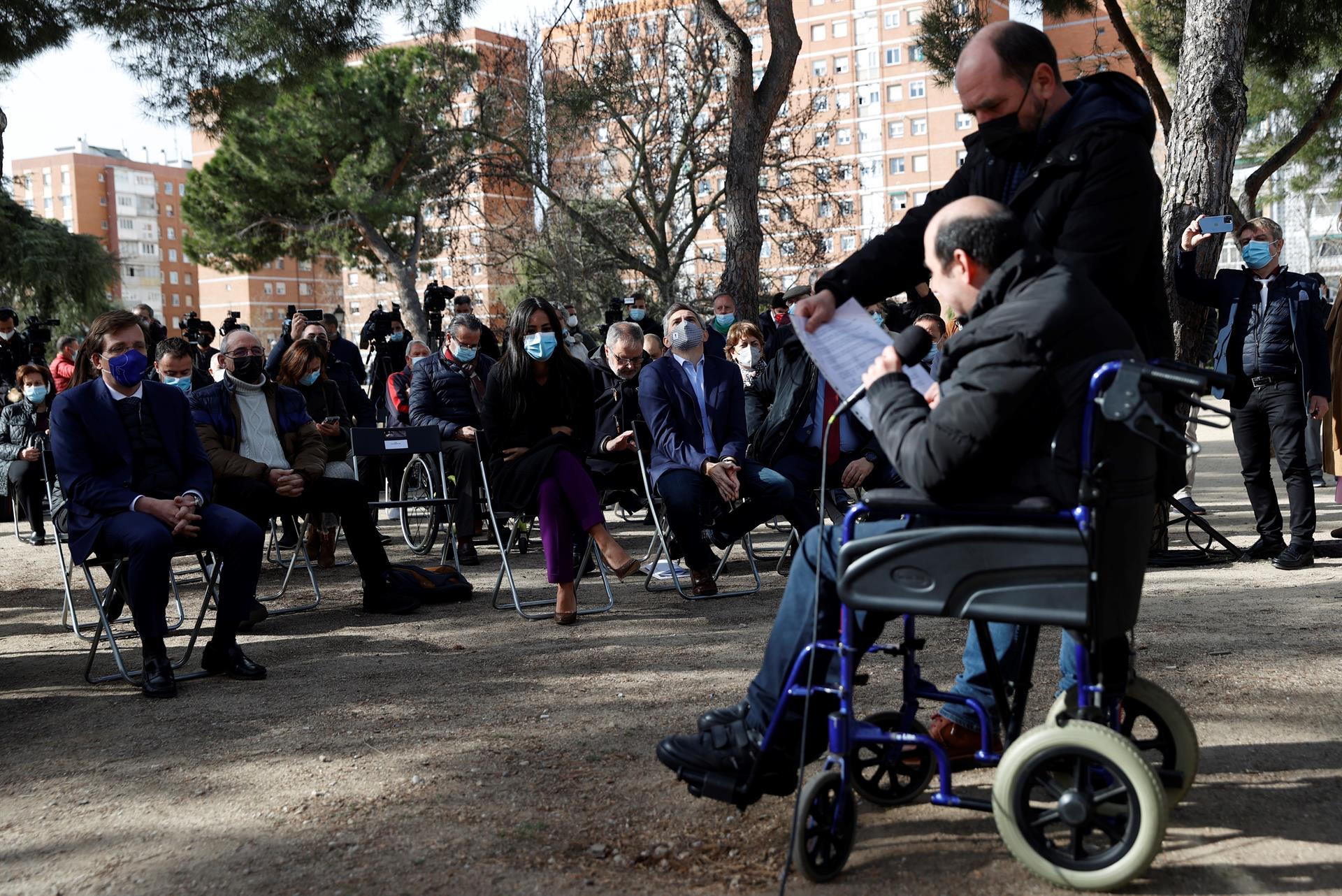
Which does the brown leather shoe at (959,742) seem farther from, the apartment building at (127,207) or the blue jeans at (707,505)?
the apartment building at (127,207)

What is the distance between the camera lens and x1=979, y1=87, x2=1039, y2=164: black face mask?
3.35m

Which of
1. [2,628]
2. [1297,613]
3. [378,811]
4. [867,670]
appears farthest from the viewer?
[2,628]

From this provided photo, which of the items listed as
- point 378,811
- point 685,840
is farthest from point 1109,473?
point 378,811

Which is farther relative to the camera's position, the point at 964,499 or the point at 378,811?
the point at 378,811

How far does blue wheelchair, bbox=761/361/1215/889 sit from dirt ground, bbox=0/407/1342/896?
16 cm

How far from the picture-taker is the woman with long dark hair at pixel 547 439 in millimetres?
6375

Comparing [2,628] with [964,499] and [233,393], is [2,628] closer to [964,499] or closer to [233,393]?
[233,393]

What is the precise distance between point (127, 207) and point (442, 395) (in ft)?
402

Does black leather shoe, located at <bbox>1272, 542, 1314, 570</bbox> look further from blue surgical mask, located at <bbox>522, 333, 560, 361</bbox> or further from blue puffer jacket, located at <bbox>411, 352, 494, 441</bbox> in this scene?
blue puffer jacket, located at <bbox>411, 352, 494, 441</bbox>

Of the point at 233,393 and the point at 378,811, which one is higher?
the point at 233,393

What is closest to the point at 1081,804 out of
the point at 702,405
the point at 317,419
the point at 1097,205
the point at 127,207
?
the point at 1097,205

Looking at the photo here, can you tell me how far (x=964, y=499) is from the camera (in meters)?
2.79

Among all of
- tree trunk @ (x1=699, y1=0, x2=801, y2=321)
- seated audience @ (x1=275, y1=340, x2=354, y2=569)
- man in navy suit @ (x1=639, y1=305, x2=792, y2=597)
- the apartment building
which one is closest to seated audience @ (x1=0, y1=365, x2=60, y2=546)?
seated audience @ (x1=275, y1=340, x2=354, y2=569)

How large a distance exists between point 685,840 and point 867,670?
1.81 meters
